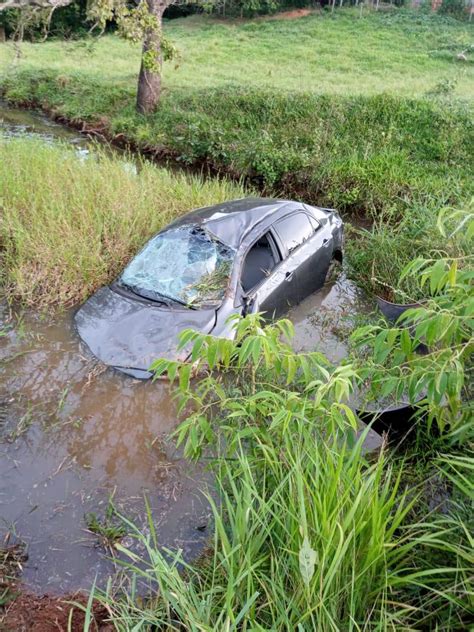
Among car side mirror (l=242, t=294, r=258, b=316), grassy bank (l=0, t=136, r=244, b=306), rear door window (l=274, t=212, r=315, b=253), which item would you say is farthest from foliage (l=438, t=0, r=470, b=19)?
car side mirror (l=242, t=294, r=258, b=316)

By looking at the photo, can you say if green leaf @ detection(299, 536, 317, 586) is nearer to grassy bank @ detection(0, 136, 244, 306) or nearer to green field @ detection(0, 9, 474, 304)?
green field @ detection(0, 9, 474, 304)

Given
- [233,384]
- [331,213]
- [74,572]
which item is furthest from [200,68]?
[74,572]

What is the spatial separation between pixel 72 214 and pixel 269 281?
11.1 ft

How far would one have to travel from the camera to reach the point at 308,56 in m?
20.2

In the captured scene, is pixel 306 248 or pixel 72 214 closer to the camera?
pixel 306 248

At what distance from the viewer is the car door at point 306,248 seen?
6.33 meters

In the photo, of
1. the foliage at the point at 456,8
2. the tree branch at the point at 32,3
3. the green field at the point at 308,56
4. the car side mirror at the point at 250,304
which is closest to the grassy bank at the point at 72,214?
the tree branch at the point at 32,3

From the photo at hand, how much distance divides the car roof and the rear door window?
167mm

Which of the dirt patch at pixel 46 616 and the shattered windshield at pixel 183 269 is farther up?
the shattered windshield at pixel 183 269

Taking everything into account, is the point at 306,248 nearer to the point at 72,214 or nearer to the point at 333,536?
the point at 72,214

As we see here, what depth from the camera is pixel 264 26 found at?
2605 cm

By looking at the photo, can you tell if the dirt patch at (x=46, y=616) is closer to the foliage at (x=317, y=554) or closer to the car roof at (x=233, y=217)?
the foliage at (x=317, y=554)

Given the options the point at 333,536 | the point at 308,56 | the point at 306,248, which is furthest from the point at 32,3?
the point at 308,56

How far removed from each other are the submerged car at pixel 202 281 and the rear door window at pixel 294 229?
0.02m
